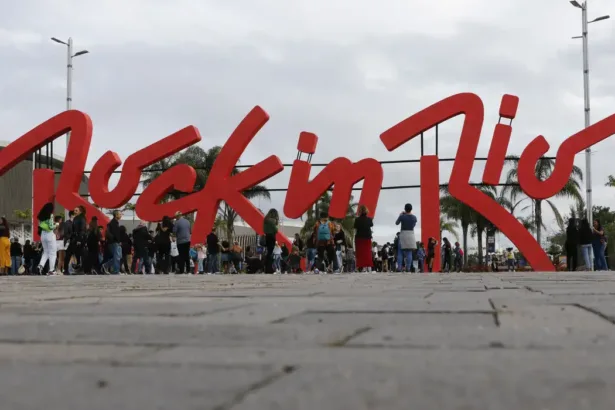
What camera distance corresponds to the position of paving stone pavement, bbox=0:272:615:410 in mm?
1385

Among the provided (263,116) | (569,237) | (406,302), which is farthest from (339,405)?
(263,116)

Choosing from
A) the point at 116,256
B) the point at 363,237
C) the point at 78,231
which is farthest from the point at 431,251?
the point at 78,231

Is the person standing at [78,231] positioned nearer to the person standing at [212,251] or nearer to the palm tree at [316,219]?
the person standing at [212,251]

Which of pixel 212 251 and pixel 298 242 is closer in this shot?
pixel 212 251

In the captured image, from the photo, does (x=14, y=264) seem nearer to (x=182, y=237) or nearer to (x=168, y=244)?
(x=168, y=244)

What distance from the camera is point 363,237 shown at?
50.5 ft

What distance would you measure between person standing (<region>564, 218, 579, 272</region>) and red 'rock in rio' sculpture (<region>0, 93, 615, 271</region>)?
21.7 inches

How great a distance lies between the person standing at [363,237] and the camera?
1516 cm

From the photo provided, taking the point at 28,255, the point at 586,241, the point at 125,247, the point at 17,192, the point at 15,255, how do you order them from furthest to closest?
the point at 17,192 < the point at 15,255 < the point at 28,255 < the point at 125,247 < the point at 586,241

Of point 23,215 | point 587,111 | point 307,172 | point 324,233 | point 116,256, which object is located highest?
point 587,111

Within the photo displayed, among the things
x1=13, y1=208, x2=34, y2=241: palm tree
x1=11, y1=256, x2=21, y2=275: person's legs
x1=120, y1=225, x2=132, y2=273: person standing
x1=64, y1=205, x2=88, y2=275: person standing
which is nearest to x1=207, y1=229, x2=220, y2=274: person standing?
x1=120, y1=225, x2=132, y2=273: person standing

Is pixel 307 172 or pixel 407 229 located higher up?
pixel 307 172

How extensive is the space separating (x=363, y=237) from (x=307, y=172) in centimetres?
400

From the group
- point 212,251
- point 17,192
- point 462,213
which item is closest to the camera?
point 212,251
